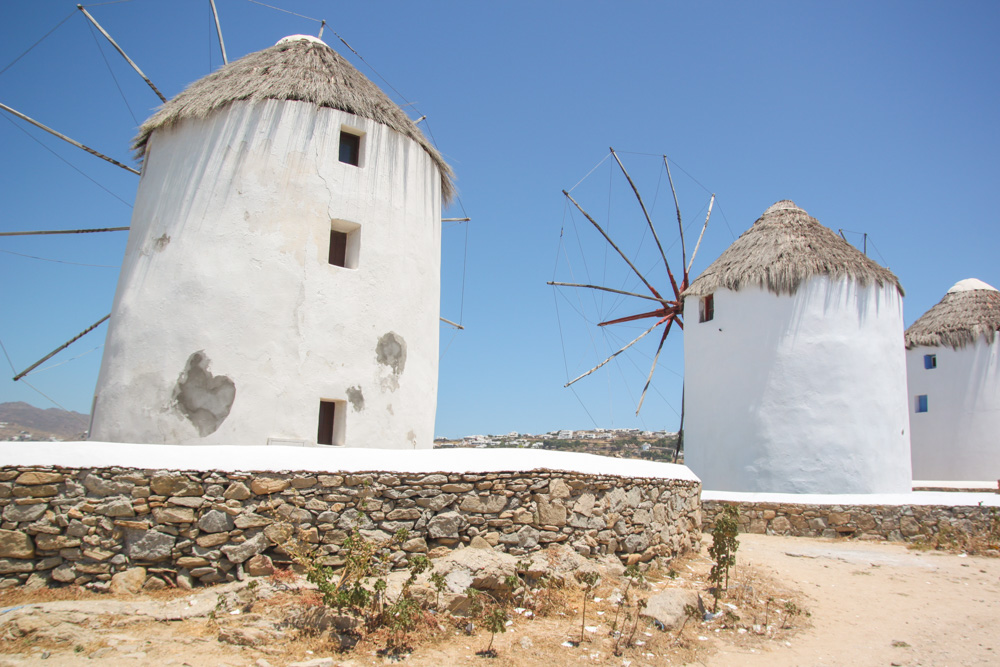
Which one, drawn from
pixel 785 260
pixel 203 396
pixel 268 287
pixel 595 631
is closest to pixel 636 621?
pixel 595 631

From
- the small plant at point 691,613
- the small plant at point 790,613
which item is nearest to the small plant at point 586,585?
the small plant at point 691,613

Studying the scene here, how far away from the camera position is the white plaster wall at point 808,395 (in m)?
13.2

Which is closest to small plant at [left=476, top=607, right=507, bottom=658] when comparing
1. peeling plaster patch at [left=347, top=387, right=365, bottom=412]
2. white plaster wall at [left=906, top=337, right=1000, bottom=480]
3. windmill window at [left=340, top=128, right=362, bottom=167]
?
peeling plaster patch at [left=347, top=387, right=365, bottom=412]

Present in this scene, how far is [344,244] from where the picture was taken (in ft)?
32.5

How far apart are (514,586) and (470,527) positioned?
680 mm

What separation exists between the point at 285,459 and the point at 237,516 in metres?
0.57

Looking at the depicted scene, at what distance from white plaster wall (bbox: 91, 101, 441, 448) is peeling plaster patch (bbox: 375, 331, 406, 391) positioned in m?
0.06

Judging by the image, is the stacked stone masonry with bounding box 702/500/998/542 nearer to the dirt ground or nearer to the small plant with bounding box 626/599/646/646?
the dirt ground

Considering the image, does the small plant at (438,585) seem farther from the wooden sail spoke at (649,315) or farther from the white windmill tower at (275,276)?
the wooden sail spoke at (649,315)

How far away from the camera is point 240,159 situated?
9.20 metres

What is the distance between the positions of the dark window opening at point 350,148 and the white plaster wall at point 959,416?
17.8m

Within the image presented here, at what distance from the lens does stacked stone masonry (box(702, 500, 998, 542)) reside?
11.8m

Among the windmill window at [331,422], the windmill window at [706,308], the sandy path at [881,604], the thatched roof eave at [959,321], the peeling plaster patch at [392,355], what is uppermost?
the thatched roof eave at [959,321]

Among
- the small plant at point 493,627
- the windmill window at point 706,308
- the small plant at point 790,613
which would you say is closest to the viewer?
the small plant at point 493,627
